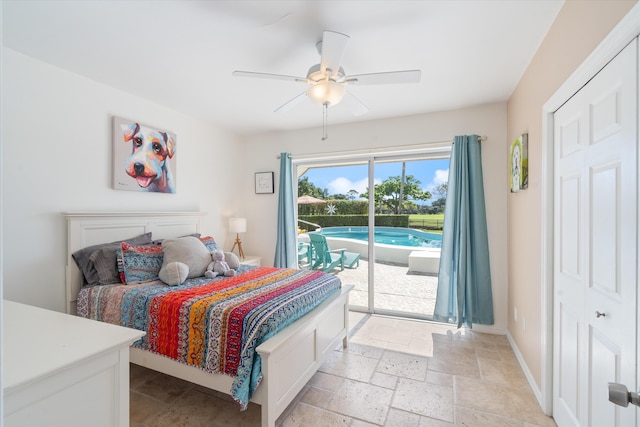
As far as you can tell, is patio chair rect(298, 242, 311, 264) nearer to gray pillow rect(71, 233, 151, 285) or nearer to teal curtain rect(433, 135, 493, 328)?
teal curtain rect(433, 135, 493, 328)

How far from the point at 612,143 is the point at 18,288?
3.82 m

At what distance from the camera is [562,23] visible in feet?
6.32

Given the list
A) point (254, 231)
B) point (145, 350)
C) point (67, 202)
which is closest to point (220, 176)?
point (254, 231)

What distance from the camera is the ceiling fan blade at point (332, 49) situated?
185 cm

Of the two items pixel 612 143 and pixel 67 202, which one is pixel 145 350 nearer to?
pixel 67 202

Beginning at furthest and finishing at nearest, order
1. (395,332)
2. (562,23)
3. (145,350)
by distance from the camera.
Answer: (395,332) → (145,350) → (562,23)

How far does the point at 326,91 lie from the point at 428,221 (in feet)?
7.39

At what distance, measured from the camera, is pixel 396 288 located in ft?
13.6

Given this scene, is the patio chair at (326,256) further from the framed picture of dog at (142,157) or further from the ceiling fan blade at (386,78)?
the ceiling fan blade at (386,78)

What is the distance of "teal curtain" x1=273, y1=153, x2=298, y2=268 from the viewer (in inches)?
171

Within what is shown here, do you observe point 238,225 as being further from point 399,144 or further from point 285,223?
point 399,144

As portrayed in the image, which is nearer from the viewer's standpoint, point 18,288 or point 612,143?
point 612,143

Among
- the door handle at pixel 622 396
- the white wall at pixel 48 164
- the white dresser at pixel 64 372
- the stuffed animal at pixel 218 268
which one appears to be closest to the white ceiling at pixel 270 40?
the white wall at pixel 48 164

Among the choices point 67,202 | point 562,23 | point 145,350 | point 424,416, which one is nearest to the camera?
point 562,23
